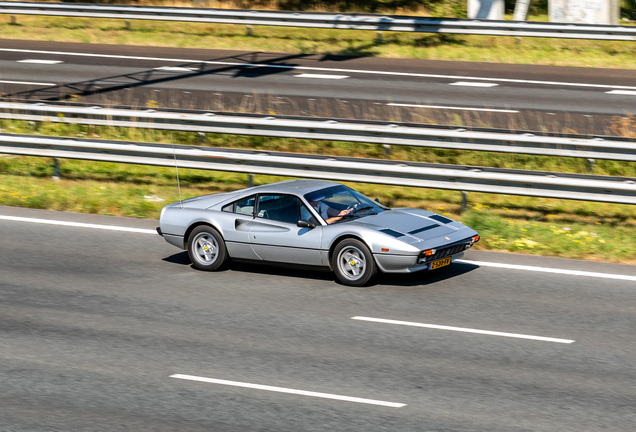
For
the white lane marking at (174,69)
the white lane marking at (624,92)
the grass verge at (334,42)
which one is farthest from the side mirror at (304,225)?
the grass verge at (334,42)

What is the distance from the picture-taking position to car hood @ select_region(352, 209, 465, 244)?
33.7ft

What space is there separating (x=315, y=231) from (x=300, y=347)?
95.1 inches

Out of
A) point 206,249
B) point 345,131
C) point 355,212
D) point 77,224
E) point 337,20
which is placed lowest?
point 77,224

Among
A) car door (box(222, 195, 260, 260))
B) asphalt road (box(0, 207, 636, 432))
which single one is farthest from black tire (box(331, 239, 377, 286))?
car door (box(222, 195, 260, 260))

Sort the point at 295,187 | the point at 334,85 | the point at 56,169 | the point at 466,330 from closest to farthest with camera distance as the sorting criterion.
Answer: the point at 466,330 → the point at 295,187 → the point at 56,169 → the point at 334,85

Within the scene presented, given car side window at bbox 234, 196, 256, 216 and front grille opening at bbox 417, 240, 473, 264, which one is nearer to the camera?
front grille opening at bbox 417, 240, 473, 264

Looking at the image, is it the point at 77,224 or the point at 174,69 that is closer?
the point at 77,224

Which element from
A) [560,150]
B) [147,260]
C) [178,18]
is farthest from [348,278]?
[178,18]

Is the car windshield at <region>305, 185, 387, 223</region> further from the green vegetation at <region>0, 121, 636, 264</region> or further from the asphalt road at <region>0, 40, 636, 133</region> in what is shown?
the asphalt road at <region>0, 40, 636, 133</region>

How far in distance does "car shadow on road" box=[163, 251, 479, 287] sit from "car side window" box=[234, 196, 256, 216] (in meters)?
0.60

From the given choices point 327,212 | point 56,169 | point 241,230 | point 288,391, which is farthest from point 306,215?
point 56,169

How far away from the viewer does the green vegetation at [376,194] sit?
40.8 feet

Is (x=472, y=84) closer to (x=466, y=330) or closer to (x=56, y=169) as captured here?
(x=56, y=169)

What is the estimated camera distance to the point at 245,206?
444 inches
